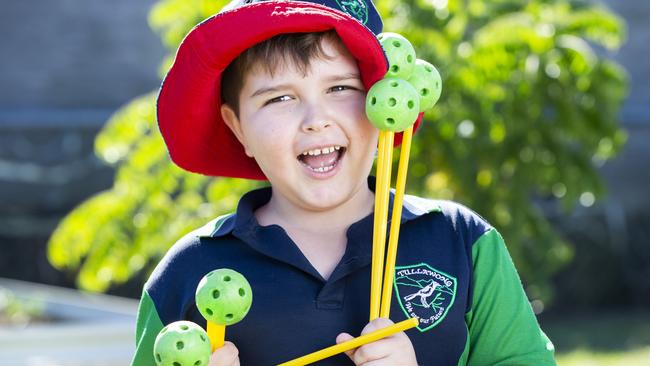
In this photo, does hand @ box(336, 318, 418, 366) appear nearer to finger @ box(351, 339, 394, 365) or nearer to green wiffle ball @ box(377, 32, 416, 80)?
finger @ box(351, 339, 394, 365)

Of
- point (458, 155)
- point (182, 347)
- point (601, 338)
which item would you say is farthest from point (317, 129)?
point (601, 338)

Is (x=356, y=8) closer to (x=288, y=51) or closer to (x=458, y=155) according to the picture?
(x=288, y=51)

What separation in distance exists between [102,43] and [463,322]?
9.50 m

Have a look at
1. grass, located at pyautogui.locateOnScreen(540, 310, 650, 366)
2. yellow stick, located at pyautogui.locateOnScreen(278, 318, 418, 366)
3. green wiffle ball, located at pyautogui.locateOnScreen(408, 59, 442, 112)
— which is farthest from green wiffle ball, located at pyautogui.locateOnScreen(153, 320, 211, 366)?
grass, located at pyautogui.locateOnScreen(540, 310, 650, 366)

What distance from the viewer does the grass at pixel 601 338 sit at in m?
6.95

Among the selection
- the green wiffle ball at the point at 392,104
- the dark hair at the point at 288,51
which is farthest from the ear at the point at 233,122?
the green wiffle ball at the point at 392,104

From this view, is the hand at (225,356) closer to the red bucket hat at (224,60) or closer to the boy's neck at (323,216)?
the boy's neck at (323,216)

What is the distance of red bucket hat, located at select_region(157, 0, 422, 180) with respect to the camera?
2066 mm

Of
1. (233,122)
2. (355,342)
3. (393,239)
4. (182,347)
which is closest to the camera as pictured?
(182,347)

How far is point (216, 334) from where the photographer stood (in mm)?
1941

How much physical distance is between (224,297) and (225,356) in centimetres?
17

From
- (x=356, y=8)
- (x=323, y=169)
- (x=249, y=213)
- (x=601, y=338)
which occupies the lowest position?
(x=601, y=338)

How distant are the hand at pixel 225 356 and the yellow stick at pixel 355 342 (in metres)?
0.09

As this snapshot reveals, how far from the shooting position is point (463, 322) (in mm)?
2143
